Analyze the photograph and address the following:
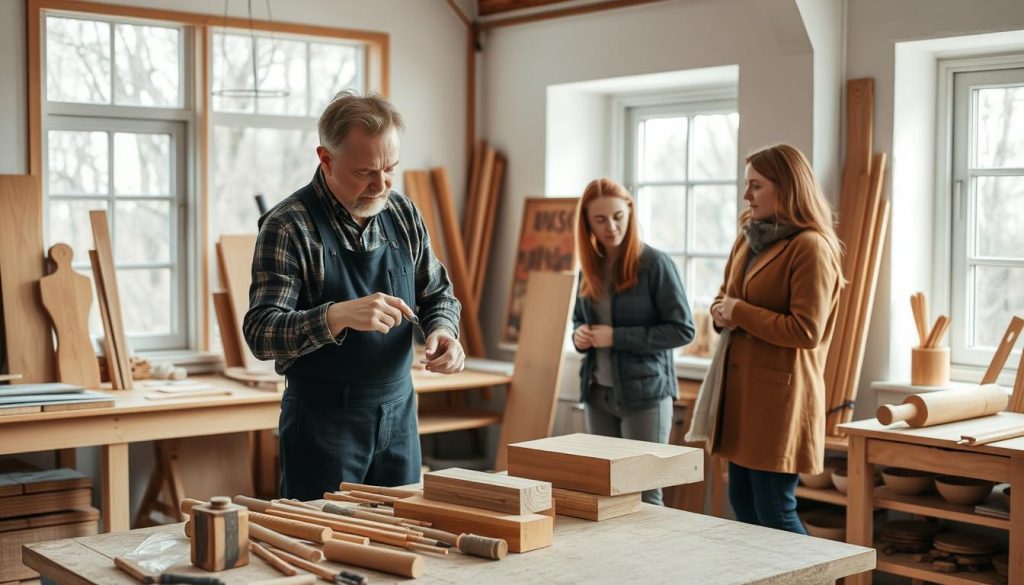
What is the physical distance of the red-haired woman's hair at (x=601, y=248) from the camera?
15.3 feet

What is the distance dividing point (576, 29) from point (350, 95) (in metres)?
3.40

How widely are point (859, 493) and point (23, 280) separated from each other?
11.8 feet

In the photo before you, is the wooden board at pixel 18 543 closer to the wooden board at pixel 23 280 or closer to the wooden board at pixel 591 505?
the wooden board at pixel 23 280

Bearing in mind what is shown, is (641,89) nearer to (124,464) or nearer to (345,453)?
(124,464)

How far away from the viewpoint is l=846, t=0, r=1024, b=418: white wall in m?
4.80

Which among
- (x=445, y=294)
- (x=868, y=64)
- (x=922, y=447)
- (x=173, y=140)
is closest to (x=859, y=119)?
(x=868, y=64)

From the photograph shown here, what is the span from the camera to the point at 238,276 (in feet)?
18.7

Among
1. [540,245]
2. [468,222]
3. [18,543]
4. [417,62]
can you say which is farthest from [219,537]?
[417,62]

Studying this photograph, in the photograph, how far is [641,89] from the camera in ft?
20.5

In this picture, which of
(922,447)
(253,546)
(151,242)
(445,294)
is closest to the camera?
(253,546)

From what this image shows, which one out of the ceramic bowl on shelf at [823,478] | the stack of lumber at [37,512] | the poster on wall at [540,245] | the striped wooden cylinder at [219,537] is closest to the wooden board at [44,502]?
the stack of lumber at [37,512]

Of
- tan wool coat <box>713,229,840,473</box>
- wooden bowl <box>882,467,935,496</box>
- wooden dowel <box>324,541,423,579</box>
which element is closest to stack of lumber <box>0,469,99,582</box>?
tan wool coat <box>713,229,840,473</box>

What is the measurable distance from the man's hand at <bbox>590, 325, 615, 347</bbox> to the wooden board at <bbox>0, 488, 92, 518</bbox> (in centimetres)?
219

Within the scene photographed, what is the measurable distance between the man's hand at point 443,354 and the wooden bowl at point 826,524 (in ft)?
7.74
